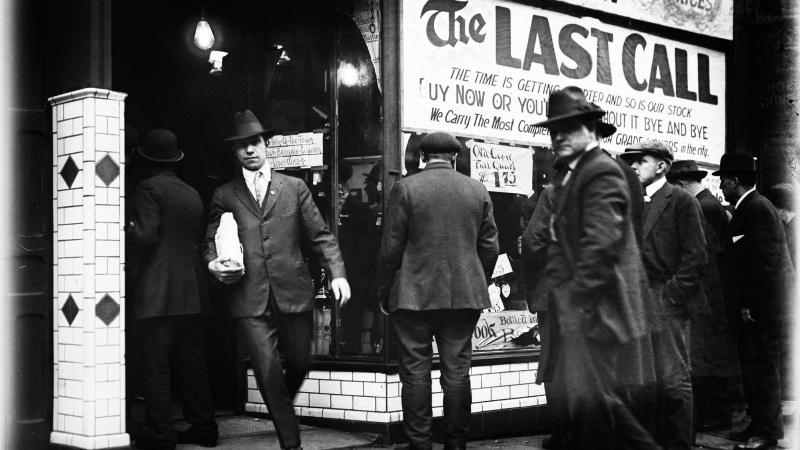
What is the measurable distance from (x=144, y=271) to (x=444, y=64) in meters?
2.92

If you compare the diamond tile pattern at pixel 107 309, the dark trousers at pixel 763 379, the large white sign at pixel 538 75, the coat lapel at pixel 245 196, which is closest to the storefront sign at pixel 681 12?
the large white sign at pixel 538 75

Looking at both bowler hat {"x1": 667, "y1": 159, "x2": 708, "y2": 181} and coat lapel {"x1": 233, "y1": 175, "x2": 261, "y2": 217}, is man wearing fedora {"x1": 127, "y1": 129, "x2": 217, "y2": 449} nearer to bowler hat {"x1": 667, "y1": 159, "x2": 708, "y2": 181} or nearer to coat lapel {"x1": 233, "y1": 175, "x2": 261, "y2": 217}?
coat lapel {"x1": 233, "y1": 175, "x2": 261, "y2": 217}

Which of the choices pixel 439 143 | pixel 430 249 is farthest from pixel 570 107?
pixel 430 249

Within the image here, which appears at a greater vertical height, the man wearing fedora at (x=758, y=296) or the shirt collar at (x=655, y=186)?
the shirt collar at (x=655, y=186)

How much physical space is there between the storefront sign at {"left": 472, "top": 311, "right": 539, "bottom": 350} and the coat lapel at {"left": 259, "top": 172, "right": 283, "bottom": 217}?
7.77 feet

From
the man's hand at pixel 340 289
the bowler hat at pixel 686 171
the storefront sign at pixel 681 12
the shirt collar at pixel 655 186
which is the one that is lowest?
the man's hand at pixel 340 289

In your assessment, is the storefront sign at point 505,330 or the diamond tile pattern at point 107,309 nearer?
the diamond tile pattern at point 107,309

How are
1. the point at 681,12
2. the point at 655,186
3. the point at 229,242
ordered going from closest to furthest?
the point at 229,242, the point at 655,186, the point at 681,12

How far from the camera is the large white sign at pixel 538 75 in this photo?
8.16 metres

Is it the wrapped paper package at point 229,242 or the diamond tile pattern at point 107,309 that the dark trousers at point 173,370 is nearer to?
the diamond tile pattern at point 107,309

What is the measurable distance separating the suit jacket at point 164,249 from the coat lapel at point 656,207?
3169mm

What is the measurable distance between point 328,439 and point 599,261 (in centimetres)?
317

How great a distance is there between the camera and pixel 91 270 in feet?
20.6

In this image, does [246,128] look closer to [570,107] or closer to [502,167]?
[570,107]
